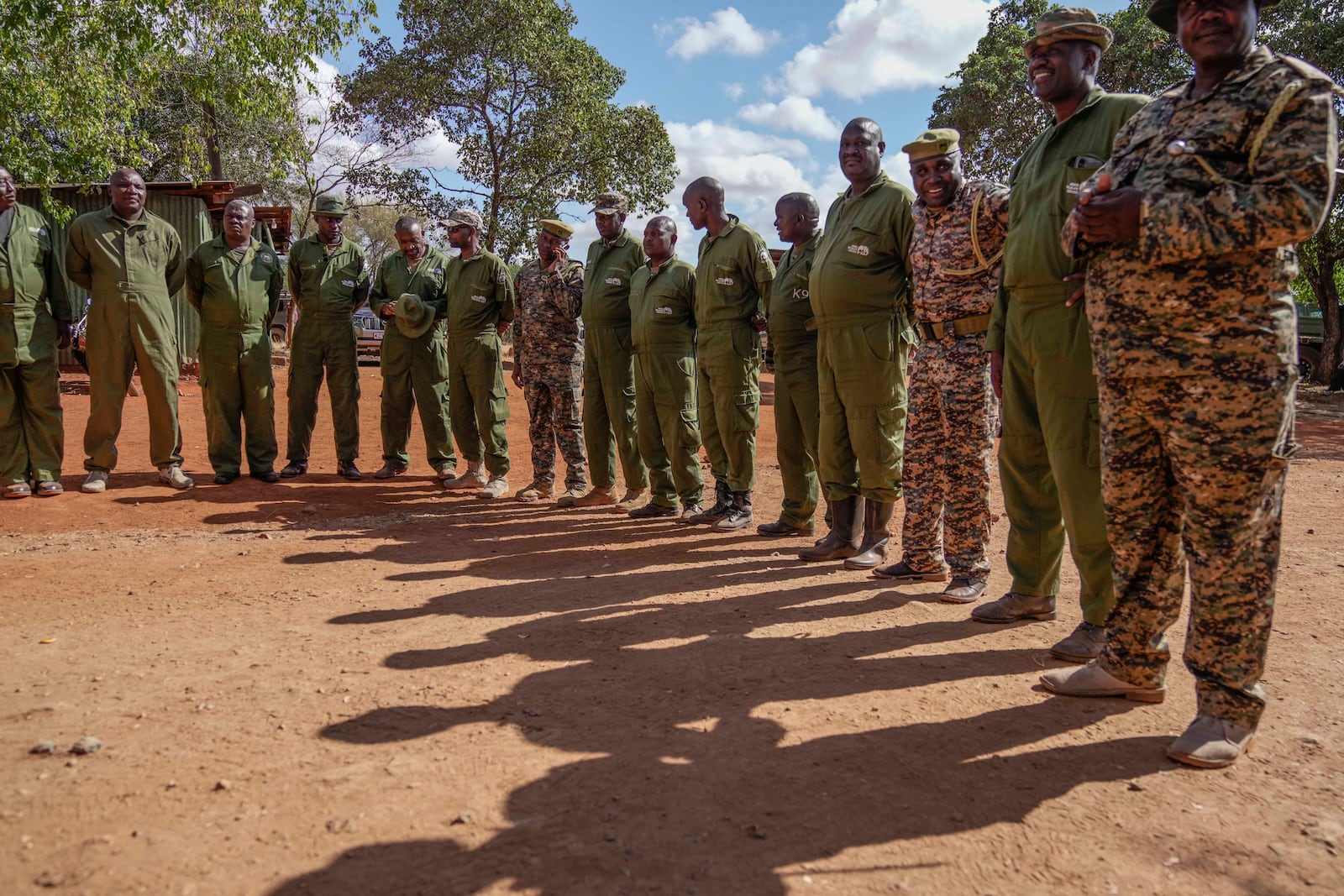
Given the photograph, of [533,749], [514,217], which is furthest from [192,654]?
[514,217]

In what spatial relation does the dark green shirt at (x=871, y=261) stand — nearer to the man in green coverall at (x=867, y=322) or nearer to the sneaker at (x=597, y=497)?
the man in green coverall at (x=867, y=322)

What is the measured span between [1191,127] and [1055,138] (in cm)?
92

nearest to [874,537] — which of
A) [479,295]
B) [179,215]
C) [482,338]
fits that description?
[482,338]

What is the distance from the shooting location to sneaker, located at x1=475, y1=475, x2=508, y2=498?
7902mm

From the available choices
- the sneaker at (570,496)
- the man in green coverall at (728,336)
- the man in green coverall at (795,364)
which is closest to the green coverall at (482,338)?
the sneaker at (570,496)

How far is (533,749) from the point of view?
2805 mm

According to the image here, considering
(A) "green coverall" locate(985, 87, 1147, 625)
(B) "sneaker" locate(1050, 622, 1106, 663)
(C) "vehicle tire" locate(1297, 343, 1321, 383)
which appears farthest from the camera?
(C) "vehicle tire" locate(1297, 343, 1321, 383)

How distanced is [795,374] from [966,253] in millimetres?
1655

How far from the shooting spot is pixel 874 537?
17.3ft

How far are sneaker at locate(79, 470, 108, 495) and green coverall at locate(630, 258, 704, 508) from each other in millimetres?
4337

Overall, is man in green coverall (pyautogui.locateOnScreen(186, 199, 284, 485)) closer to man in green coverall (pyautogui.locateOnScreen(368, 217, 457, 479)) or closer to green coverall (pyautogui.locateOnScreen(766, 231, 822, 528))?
man in green coverall (pyautogui.locateOnScreen(368, 217, 457, 479))

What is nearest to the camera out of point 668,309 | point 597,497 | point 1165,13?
point 1165,13

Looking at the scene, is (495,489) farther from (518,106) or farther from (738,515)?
(518,106)

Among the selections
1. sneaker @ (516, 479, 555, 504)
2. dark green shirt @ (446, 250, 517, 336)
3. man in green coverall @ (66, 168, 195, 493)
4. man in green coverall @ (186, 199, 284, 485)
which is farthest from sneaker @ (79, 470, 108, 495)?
sneaker @ (516, 479, 555, 504)
